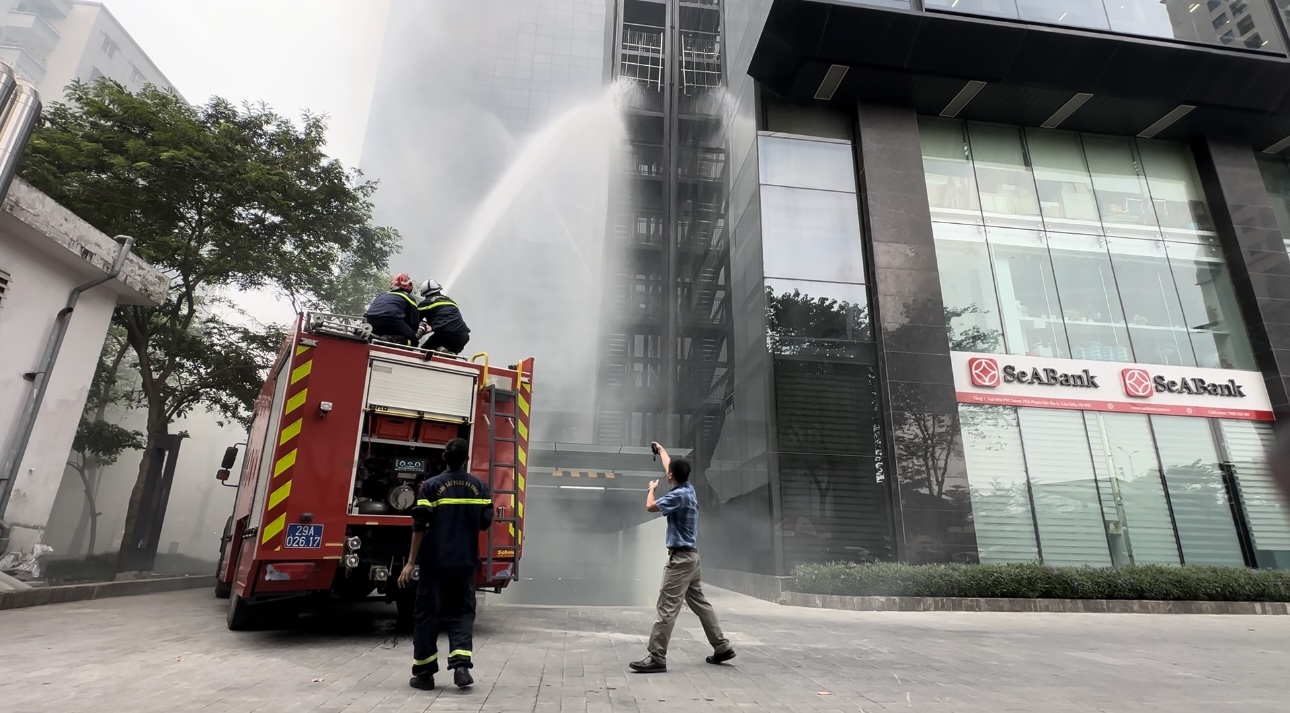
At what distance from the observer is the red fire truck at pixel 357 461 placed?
15.7 feet

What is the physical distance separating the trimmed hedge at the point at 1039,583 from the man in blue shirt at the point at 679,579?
216 inches

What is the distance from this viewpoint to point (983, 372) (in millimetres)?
11922

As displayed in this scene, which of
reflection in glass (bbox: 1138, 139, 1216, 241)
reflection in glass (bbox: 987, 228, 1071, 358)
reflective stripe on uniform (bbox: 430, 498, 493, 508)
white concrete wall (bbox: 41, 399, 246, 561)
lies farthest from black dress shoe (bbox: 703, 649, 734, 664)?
white concrete wall (bbox: 41, 399, 246, 561)

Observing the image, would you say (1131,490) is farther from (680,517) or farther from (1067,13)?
(680,517)

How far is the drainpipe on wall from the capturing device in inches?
301

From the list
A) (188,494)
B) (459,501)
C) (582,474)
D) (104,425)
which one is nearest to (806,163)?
(582,474)

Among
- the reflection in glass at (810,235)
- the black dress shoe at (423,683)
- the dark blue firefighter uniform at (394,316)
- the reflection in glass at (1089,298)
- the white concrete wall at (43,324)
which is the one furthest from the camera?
the reflection in glass at (1089,298)

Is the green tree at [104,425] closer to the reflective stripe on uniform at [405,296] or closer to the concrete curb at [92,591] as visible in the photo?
the concrete curb at [92,591]

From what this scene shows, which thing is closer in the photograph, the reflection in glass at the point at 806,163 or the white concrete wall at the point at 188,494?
the reflection in glass at the point at 806,163

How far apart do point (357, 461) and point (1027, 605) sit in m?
9.53

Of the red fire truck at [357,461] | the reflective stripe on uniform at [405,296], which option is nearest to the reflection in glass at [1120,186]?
the red fire truck at [357,461]

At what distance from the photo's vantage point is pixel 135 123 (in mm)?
10508

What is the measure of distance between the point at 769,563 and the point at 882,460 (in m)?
2.94

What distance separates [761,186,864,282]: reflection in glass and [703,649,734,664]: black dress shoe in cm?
880
